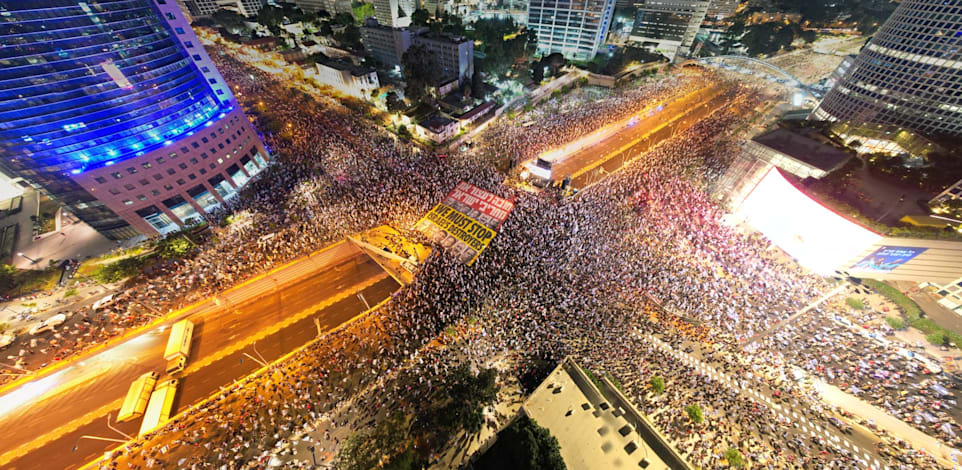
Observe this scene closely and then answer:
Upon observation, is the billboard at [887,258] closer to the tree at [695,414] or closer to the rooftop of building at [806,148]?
the rooftop of building at [806,148]

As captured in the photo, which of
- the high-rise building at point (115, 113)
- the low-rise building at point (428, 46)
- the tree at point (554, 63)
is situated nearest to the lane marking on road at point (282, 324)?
the high-rise building at point (115, 113)

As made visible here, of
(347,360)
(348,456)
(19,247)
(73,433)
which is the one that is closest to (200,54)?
(19,247)

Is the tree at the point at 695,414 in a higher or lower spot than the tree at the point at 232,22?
lower

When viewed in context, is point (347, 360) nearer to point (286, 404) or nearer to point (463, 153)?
point (286, 404)

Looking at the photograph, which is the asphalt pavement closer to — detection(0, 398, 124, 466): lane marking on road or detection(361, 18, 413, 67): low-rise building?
detection(361, 18, 413, 67): low-rise building

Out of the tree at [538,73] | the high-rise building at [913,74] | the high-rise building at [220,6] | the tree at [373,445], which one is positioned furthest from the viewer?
the high-rise building at [220,6]

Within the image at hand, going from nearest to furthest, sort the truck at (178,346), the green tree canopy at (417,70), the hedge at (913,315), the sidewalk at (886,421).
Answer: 1. the sidewalk at (886,421)
2. the truck at (178,346)
3. the hedge at (913,315)
4. the green tree canopy at (417,70)

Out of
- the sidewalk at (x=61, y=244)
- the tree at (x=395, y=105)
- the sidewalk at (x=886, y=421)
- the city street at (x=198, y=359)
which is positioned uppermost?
the tree at (x=395, y=105)
